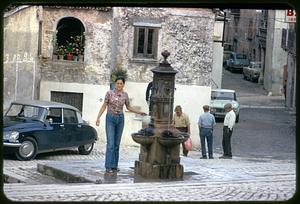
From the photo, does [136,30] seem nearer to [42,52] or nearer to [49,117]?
[42,52]

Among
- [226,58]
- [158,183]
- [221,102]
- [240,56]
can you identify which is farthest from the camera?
[226,58]

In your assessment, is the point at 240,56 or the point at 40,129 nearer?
the point at 40,129

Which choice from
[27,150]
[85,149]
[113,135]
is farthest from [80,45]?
[113,135]

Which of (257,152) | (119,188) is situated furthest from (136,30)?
(119,188)

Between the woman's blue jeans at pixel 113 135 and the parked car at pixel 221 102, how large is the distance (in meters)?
15.2

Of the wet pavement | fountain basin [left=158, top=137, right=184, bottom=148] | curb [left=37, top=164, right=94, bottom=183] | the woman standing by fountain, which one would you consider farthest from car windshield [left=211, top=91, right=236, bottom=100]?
the woman standing by fountain

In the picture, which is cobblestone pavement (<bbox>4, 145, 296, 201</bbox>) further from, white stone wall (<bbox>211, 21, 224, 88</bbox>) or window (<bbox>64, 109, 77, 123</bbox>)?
white stone wall (<bbox>211, 21, 224, 88</bbox>)

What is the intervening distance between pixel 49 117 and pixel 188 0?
32.7ft

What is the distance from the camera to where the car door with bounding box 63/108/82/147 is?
15363 mm

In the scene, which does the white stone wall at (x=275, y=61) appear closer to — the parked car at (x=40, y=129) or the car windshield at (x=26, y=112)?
the parked car at (x=40, y=129)

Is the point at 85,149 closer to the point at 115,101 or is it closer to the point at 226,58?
the point at 115,101

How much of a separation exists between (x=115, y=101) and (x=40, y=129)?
5.00 metres

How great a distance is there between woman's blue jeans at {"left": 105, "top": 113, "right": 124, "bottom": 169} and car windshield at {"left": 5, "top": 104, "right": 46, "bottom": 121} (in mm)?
4517

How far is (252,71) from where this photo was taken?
42594 mm
